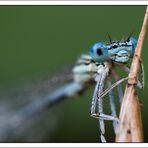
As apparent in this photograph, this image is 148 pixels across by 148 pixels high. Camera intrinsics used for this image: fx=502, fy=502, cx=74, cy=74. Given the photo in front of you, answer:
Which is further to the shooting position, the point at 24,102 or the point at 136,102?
the point at 24,102

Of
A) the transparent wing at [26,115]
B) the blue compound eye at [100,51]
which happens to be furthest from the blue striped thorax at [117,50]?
the transparent wing at [26,115]

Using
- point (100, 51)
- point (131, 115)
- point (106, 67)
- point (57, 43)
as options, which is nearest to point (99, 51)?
point (100, 51)

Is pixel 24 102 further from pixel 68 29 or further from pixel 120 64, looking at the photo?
pixel 120 64

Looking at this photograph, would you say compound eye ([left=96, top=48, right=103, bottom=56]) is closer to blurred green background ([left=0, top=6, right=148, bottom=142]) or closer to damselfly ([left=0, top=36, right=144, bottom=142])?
damselfly ([left=0, top=36, right=144, bottom=142])

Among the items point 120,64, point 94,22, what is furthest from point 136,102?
point 94,22

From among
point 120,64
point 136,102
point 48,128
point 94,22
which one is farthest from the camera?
point 48,128

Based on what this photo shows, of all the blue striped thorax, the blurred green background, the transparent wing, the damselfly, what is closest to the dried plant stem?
the damselfly

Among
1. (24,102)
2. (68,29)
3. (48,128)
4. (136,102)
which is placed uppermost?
(68,29)
